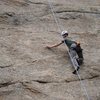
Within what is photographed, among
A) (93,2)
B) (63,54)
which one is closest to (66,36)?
(63,54)

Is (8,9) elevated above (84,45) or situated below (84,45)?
above

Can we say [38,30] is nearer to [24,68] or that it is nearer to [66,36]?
[66,36]

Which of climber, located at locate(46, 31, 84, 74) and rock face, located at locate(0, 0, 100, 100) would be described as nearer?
rock face, located at locate(0, 0, 100, 100)

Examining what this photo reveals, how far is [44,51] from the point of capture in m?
14.3

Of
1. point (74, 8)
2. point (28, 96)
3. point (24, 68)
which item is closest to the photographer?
point (28, 96)

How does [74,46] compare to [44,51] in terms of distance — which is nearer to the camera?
[74,46]

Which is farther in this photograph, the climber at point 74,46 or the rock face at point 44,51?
the climber at point 74,46

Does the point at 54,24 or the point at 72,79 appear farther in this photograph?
the point at 54,24

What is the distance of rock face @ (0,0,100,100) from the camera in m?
12.8

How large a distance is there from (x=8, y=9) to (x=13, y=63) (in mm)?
3260

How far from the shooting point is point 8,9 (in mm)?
15625

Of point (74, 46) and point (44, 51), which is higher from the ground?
point (74, 46)

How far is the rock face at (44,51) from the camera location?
12.8m

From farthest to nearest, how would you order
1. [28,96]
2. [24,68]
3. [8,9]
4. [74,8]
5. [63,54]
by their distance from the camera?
[74,8] < [8,9] < [63,54] < [24,68] < [28,96]
